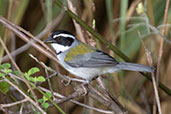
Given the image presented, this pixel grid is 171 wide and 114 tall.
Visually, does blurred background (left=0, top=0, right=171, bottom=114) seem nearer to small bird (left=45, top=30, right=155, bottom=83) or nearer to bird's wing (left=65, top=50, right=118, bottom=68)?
small bird (left=45, top=30, right=155, bottom=83)

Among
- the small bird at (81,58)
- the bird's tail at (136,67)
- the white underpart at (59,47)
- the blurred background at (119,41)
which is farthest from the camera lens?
the blurred background at (119,41)

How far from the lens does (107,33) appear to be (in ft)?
14.0

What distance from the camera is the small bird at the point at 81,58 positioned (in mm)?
3061

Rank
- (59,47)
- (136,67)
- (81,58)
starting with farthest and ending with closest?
(59,47) < (81,58) < (136,67)

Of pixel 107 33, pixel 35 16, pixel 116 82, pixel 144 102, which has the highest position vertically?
pixel 35 16

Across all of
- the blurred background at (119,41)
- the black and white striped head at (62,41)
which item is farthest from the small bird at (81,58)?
the blurred background at (119,41)

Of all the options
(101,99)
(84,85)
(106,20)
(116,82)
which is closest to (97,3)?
(106,20)

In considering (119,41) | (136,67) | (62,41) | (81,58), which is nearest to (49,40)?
(62,41)

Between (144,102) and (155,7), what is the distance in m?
1.26

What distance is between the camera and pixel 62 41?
10.9 ft

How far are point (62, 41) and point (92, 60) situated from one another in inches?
15.2

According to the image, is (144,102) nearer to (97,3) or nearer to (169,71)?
(169,71)

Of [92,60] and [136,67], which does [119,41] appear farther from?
[136,67]

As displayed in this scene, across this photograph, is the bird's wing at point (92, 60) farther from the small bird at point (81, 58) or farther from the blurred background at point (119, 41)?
the blurred background at point (119, 41)
